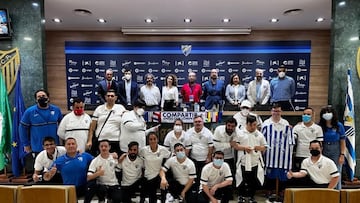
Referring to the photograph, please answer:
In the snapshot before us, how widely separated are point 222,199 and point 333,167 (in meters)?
1.61

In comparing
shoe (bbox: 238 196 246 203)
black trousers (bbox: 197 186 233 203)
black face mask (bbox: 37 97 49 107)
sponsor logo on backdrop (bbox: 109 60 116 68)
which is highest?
sponsor logo on backdrop (bbox: 109 60 116 68)

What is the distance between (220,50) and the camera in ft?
28.3

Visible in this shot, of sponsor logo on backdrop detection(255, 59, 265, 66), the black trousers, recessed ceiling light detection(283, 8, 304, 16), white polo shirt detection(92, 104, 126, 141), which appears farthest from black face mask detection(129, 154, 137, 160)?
sponsor logo on backdrop detection(255, 59, 265, 66)

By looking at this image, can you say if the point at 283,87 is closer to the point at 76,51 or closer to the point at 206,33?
the point at 206,33

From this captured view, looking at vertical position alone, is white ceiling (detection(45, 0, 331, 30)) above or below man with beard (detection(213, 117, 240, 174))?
above

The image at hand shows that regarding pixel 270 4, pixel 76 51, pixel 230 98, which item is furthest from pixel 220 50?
pixel 76 51

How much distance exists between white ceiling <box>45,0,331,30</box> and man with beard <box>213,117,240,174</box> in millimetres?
2652

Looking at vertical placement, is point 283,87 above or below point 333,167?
above

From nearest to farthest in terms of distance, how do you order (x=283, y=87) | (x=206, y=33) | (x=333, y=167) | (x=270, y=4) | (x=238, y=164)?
1. (x=333, y=167)
2. (x=238, y=164)
3. (x=270, y=4)
4. (x=283, y=87)
5. (x=206, y=33)

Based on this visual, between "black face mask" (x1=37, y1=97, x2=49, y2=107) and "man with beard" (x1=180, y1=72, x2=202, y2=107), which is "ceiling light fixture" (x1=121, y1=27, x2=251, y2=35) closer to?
"man with beard" (x1=180, y1=72, x2=202, y2=107)

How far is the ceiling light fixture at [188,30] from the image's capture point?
325 inches

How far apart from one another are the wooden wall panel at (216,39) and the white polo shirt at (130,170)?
5226 millimetres

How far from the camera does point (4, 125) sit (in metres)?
4.74

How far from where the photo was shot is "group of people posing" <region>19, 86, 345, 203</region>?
402 cm
